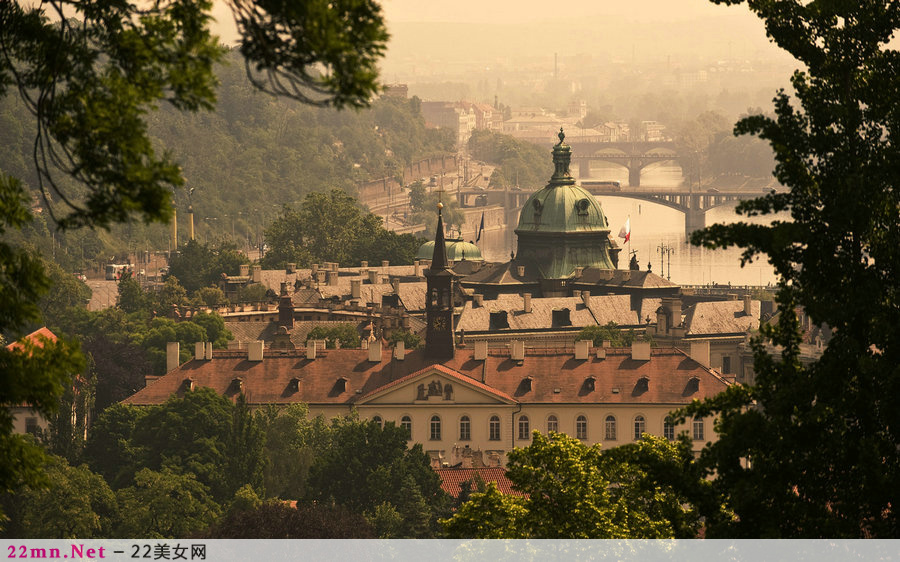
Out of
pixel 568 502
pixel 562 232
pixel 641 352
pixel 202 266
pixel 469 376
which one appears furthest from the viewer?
pixel 202 266

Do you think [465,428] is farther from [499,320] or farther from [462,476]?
[499,320]

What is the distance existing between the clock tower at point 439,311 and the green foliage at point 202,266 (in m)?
48.2

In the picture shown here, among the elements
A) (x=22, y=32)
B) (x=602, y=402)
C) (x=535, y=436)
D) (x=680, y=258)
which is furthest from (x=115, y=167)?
(x=680, y=258)

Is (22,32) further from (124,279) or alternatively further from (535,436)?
(124,279)

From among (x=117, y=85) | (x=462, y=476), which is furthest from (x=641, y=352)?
(x=117, y=85)

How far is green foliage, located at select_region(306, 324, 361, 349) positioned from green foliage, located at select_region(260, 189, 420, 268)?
46.7 metres

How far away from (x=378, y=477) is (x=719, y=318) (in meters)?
48.4

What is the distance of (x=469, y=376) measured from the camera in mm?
78875

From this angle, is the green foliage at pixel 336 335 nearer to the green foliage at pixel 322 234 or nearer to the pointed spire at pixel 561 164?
the pointed spire at pixel 561 164

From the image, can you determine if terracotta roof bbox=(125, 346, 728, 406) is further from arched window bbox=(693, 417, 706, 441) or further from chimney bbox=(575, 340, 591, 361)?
arched window bbox=(693, 417, 706, 441)

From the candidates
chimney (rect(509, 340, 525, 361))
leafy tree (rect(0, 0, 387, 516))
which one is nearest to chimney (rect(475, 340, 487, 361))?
chimney (rect(509, 340, 525, 361))

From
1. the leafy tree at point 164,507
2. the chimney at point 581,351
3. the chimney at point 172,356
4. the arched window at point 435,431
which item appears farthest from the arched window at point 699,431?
the chimney at point 172,356

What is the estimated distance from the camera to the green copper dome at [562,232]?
121m

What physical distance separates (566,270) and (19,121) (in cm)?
8617
